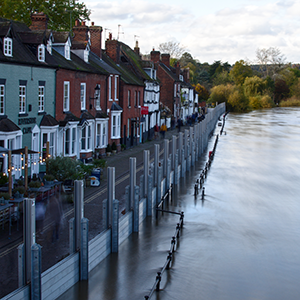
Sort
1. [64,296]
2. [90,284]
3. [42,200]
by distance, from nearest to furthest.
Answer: [64,296], [90,284], [42,200]

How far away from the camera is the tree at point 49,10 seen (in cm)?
4356

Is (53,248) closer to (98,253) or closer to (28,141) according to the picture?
(98,253)

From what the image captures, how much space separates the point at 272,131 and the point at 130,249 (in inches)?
2173

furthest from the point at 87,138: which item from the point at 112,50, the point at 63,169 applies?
the point at 112,50

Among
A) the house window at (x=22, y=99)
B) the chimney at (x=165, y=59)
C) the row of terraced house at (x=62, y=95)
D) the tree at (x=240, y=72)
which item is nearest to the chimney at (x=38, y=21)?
the row of terraced house at (x=62, y=95)

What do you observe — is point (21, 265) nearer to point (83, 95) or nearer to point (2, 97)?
point (2, 97)

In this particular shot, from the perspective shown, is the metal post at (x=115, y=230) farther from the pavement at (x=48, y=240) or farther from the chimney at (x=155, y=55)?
the chimney at (x=155, y=55)

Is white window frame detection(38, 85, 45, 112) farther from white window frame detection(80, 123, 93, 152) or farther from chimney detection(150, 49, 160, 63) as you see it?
chimney detection(150, 49, 160, 63)

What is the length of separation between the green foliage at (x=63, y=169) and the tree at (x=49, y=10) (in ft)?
79.1

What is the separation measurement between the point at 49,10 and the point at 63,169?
30864 mm

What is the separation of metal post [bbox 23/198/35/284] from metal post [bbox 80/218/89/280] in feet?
6.96

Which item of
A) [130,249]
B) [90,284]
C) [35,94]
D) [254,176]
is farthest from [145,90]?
[90,284]

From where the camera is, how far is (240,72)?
14838cm

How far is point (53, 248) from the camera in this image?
11.9 m
